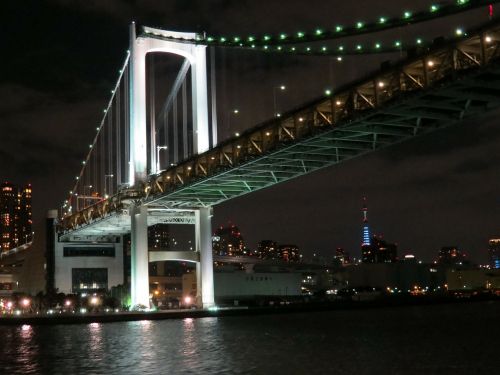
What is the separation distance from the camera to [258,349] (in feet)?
101

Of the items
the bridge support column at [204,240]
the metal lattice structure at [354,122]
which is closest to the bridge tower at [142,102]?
the metal lattice structure at [354,122]

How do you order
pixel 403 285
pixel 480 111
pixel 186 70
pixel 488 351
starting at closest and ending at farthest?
pixel 488 351
pixel 480 111
pixel 186 70
pixel 403 285

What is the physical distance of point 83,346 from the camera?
34.9 m

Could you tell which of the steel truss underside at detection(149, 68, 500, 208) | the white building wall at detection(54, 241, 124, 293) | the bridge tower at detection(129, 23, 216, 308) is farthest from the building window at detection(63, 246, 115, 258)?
the steel truss underside at detection(149, 68, 500, 208)

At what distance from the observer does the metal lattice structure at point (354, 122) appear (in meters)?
29.0

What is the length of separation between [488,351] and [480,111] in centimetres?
976

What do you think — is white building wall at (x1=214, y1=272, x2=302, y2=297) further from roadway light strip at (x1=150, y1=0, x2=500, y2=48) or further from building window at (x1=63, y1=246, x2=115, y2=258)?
roadway light strip at (x1=150, y1=0, x2=500, y2=48)

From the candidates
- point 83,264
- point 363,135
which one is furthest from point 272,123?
point 83,264

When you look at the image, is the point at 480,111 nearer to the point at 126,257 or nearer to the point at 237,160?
the point at 237,160

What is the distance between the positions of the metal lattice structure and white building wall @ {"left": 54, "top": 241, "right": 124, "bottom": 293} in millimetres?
30311

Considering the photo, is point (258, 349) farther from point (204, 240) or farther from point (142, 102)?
point (142, 102)

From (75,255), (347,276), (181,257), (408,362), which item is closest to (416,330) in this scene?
(408,362)

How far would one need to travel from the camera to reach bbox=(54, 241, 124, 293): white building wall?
83250 millimetres

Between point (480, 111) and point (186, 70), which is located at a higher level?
point (186, 70)
